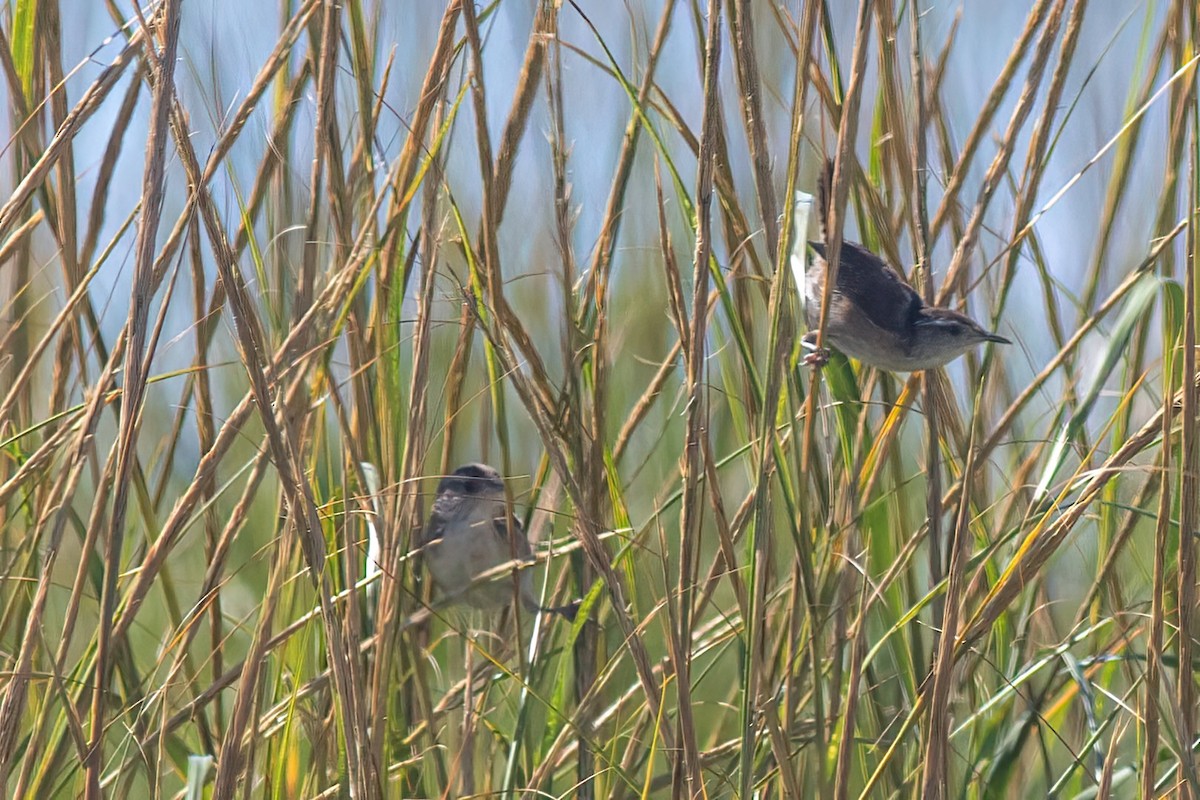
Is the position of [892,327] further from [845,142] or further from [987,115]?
[845,142]

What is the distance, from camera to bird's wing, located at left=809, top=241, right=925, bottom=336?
3.97ft

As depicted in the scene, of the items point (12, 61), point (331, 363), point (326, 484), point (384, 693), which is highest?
point (12, 61)

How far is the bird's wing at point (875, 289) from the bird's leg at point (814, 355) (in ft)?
0.22

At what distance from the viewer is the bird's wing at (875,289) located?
121 cm

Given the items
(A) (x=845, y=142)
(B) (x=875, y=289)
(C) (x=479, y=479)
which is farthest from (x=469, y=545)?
(A) (x=845, y=142)

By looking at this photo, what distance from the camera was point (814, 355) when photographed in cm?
108

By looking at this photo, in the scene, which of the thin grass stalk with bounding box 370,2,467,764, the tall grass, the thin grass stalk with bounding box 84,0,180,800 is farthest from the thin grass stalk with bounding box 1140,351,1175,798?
the thin grass stalk with bounding box 84,0,180,800

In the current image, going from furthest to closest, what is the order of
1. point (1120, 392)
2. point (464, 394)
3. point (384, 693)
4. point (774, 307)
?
point (464, 394) < point (1120, 392) < point (384, 693) < point (774, 307)

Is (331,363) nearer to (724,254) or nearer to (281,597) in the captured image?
(281,597)

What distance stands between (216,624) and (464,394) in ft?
1.13

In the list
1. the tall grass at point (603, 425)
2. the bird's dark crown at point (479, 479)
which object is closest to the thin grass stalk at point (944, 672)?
the tall grass at point (603, 425)

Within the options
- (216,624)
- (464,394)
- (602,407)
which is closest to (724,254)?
(602,407)

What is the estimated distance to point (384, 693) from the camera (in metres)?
1.01

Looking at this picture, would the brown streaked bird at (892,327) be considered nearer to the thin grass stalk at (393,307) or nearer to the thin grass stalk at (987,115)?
the thin grass stalk at (987,115)
